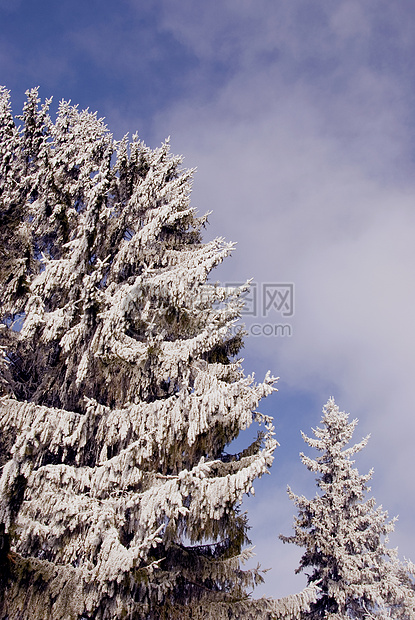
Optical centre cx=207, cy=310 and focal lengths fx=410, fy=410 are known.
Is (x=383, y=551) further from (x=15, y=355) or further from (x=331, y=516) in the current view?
(x=15, y=355)

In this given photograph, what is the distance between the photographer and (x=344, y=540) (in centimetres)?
1673

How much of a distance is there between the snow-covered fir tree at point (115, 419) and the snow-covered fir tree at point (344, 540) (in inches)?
398

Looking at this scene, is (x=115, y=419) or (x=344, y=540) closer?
(x=115, y=419)

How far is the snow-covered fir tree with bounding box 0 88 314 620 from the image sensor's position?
577 cm

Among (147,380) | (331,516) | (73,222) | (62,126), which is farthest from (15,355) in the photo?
(331,516)

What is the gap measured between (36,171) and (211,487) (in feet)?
33.8

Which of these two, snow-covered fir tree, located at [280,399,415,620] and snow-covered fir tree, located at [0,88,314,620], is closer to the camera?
snow-covered fir tree, located at [0,88,314,620]

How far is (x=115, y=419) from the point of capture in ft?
23.6

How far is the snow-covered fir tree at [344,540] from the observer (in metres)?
15.6

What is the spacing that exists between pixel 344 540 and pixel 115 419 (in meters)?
14.1

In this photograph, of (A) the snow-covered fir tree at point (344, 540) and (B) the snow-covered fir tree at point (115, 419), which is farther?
(A) the snow-covered fir tree at point (344, 540)

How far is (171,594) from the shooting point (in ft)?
22.9

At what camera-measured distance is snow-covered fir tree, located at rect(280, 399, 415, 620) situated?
51.2 feet

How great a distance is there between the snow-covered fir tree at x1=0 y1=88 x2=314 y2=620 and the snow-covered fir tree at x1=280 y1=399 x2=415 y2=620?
1011 cm
